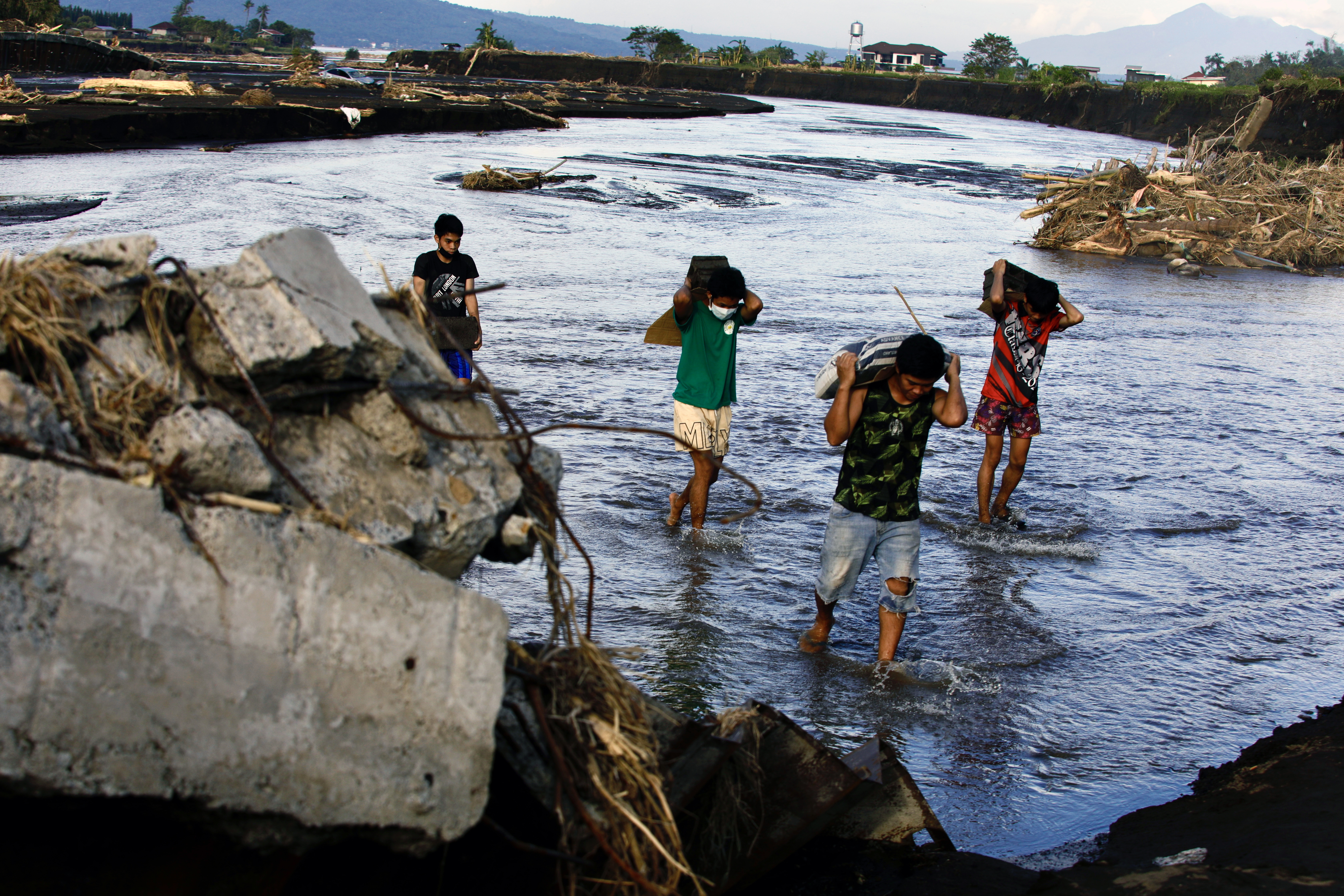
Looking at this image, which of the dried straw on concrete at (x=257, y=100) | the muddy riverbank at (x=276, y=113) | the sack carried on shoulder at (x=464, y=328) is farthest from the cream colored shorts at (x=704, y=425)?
the dried straw on concrete at (x=257, y=100)

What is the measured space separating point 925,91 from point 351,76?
40.8m

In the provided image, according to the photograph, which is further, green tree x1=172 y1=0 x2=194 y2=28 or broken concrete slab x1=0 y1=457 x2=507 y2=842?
green tree x1=172 y1=0 x2=194 y2=28

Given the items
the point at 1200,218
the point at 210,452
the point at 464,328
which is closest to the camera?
the point at 210,452

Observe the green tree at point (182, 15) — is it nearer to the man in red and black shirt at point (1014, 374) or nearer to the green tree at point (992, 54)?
the green tree at point (992, 54)

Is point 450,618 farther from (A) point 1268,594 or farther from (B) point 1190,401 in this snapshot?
(B) point 1190,401

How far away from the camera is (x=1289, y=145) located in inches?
1251

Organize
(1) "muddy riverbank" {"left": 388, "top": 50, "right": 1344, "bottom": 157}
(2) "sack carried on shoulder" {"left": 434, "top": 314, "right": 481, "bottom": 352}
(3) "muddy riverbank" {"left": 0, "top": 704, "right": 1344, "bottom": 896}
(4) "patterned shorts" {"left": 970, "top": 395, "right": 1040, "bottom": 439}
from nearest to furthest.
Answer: (3) "muddy riverbank" {"left": 0, "top": 704, "right": 1344, "bottom": 896}
(2) "sack carried on shoulder" {"left": 434, "top": 314, "right": 481, "bottom": 352}
(4) "patterned shorts" {"left": 970, "top": 395, "right": 1040, "bottom": 439}
(1) "muddy riverbank" {"left": 388, "top": 50, "right": 1344, "bottom": 157}

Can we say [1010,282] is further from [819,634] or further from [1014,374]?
[819,634]

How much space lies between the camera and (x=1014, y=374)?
6.57 meters

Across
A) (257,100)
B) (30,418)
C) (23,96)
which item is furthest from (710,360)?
(257,100)

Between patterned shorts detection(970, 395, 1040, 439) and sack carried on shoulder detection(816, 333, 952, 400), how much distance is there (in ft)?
7.70

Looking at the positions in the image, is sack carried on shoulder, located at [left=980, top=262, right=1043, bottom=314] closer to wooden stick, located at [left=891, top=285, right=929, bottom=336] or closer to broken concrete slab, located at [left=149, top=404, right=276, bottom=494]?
wooden stick, located at [left=891, top=285, right=929, bottom=336]

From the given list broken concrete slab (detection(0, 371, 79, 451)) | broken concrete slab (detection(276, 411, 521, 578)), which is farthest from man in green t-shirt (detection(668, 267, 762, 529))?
broken concrete slab (detection(0, 371, 79, 451))

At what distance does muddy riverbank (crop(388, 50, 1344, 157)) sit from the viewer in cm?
5153
